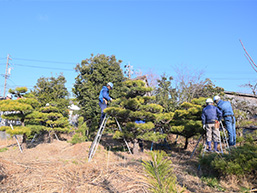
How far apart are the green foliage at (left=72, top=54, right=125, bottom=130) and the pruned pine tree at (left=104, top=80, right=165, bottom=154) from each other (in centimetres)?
235

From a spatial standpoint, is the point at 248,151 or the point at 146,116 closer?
the point at 248,151

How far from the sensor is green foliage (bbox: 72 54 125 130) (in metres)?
8.95

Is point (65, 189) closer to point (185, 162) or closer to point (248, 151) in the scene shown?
point (248, 151)

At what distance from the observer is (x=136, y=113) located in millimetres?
6043

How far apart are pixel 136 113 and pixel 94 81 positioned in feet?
13.7

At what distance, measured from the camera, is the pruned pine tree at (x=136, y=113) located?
6055mm

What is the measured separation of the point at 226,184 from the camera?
3578 mm

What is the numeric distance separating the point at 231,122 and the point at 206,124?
0.89 meters

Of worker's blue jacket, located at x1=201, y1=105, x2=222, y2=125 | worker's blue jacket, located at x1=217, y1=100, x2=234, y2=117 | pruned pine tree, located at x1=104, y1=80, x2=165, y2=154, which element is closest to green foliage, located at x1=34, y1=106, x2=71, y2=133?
pruned pine tree, located at x1=104, y1=80, x2=165, y2=154

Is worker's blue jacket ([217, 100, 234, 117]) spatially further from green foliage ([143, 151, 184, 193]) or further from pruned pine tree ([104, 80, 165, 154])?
green foliage ([143, 151, 184, 193])

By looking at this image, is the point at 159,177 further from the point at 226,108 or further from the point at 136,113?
the point at 226,108

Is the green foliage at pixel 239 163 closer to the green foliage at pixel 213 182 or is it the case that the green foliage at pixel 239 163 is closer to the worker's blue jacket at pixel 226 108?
the green foliage at pixel 213 182

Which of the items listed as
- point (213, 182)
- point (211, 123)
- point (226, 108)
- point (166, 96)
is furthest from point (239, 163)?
point (166, 96)

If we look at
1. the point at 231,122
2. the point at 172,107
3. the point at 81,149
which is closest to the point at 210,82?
the point at 172,107
